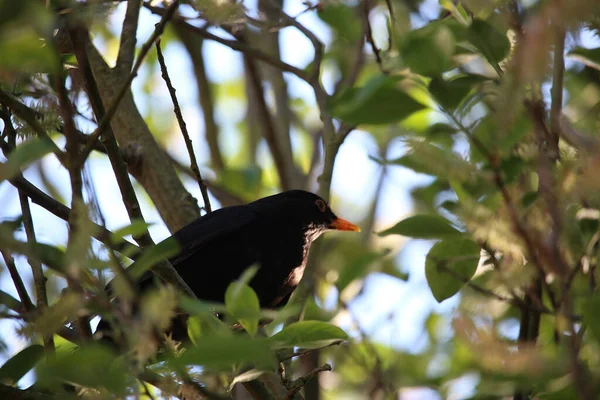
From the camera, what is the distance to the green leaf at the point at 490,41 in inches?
101

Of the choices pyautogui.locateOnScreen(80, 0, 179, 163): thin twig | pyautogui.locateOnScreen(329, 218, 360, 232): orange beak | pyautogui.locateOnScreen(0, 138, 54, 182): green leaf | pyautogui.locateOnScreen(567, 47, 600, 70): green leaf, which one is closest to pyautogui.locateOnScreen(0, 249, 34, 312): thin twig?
pyautogui.locateOnScreen(80, 0, 179, 163): thin twig

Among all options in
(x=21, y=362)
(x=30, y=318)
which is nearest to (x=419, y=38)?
(x=30, y=318)

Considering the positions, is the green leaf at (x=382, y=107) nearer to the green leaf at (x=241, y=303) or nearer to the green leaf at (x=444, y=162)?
the green leaf at (x=444, y=162)

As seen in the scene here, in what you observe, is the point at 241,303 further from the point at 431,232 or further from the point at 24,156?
the point at 431,232

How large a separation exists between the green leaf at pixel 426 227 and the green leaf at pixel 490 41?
0.68 m

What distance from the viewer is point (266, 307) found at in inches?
218

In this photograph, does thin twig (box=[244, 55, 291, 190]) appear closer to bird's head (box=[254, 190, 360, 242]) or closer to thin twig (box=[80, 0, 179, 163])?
bird's head (box=[254, 190, 360, 242])

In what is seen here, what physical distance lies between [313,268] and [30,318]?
351 centimetres

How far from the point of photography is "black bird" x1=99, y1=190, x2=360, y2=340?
531 centimetres

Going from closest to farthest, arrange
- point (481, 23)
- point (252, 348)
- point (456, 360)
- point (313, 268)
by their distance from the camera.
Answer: point (252, 348), point (481, 23), point (456, 360), point (313, 268)

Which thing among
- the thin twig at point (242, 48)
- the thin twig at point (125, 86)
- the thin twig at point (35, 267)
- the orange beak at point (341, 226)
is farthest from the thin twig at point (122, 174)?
the orange beak at point (341, 226)

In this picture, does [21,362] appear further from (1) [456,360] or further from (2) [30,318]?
(1) [456,360]

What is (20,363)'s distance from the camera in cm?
278

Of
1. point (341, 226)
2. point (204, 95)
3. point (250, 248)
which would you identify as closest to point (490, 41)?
point (250, 248)
